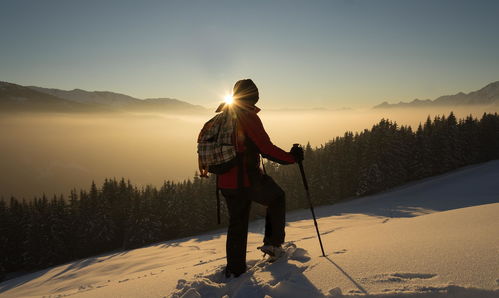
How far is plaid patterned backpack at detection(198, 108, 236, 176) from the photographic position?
14.8 feet

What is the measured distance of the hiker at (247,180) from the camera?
4.53 m

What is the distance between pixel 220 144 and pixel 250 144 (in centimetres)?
45

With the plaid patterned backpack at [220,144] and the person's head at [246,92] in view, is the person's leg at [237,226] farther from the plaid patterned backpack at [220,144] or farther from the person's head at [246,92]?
the person's head at [246,92]

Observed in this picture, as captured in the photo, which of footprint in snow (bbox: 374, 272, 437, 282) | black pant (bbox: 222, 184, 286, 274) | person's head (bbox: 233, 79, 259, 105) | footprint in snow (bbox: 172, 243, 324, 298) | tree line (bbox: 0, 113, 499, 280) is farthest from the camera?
tree line (bbox: 0, 113, 499, 280)

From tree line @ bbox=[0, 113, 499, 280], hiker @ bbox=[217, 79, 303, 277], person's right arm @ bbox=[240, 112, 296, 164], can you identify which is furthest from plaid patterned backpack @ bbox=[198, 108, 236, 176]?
tree line @ bbox=[0, 113, 499, 280]

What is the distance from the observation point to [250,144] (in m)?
4.61

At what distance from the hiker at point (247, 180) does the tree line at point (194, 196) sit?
52.2 metres

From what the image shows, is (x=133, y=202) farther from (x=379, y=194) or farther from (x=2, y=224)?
(x=379, y=194)

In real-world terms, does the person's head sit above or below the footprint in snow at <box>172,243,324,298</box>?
above

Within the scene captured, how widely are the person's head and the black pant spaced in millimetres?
1387

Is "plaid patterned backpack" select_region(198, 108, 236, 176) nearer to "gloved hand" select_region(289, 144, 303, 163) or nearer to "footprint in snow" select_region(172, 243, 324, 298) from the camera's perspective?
"gloved hand" select_region(289, 144, 303, 163)

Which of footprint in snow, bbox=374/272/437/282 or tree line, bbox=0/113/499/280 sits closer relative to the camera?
footprint in snow, bbox=374/272/437/282

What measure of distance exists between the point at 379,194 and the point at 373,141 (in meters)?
11.2

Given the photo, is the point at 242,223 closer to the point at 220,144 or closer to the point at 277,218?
the point at 277,218
